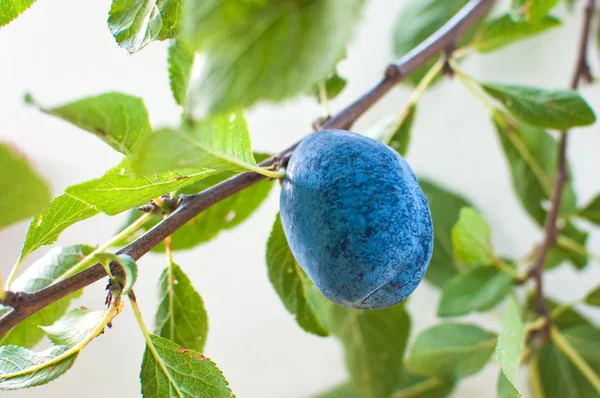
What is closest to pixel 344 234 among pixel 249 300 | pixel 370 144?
pixel 370 144

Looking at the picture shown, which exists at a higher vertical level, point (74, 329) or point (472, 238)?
point (74, 329)

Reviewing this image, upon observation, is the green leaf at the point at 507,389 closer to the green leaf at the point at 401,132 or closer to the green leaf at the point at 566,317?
the green leaf at the point at 401,132

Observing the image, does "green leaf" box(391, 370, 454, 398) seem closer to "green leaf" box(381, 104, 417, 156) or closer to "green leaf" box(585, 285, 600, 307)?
"green leaf" box(585, 285, 600, 307)

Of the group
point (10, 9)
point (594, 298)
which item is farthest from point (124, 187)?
point (594, 298)

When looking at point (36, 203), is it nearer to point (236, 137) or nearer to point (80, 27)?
point (236, 137)

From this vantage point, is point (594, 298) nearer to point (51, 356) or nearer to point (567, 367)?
point (567, 367)

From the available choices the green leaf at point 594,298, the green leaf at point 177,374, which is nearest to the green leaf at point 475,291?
the green leaf at point 594,298

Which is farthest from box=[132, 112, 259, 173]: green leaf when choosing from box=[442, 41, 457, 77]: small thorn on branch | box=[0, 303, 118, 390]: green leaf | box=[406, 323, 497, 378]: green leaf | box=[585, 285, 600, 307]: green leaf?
box=[585, 285, 600, 307]: green leaf
